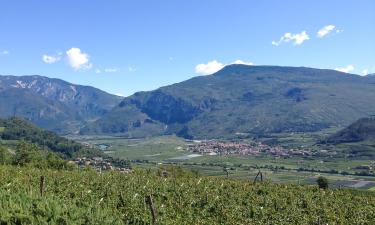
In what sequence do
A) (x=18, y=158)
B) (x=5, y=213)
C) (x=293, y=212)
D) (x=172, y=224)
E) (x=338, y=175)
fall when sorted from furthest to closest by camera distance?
(x=338, y=175)
(x=18, y=158)
(x=293, y=212)
(x=172, y=224)
(x=5, y=213)

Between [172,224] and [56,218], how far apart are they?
650cm

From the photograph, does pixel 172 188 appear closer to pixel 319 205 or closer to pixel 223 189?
pixel 223 189

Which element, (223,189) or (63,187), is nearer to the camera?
(63,187)

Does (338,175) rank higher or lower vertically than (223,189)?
lower

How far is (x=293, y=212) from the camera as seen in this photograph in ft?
101

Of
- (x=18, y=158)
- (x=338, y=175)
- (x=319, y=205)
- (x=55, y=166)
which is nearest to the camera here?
(x=319, y=205)

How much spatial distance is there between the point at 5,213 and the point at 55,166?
4503 cm

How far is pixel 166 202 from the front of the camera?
32.8 metres

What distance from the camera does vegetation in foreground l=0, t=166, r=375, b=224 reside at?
21.9 meters

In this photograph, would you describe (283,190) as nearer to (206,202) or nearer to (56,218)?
(206,202)

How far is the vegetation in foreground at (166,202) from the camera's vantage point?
21.9 meters

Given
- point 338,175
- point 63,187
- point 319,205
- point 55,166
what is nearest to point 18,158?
point 55,166

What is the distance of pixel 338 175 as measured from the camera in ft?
543

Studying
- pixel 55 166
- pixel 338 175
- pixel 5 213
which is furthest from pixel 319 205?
pixel 338 175
